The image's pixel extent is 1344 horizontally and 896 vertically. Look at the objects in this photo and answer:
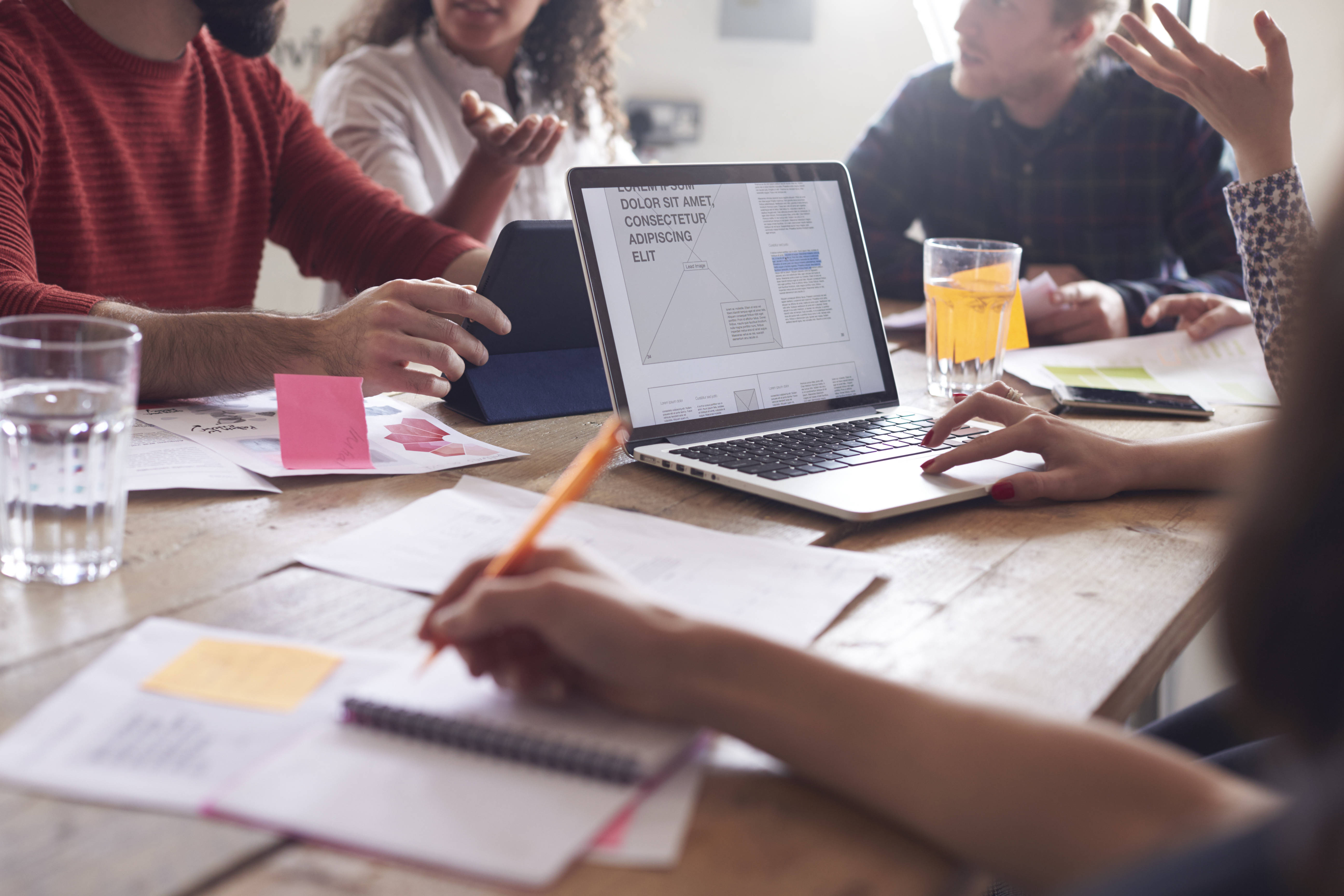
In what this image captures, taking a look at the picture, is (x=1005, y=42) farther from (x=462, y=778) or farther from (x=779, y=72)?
(x=462, y=778)

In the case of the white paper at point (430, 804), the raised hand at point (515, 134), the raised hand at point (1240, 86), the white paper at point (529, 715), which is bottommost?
the white paper at point (430, 804)

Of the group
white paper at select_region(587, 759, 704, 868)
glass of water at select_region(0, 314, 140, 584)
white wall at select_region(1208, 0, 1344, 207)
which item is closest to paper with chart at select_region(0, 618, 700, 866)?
white paper at select_region(587, 759, 704, 868)

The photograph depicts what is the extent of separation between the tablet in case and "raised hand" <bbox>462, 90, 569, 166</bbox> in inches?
22.0

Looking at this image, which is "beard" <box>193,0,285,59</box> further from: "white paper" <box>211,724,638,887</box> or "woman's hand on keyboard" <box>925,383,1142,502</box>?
"white paper" <box>211,724,638,887</box>

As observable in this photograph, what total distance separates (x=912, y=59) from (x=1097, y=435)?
2.33 metres

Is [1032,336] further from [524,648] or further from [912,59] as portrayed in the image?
[912,59]

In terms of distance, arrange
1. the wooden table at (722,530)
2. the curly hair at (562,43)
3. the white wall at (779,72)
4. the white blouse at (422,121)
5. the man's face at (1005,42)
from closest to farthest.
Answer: the wooden table at (722,530), the man's face at (1005,42), the white blouse at (422,121), the curly hair at (562,43), the white wall at (779,72)

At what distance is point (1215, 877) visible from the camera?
322 millimetres

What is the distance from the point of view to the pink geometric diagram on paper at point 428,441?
0.96 m

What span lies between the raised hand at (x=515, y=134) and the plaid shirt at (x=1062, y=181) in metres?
0.66

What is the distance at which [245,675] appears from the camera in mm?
527

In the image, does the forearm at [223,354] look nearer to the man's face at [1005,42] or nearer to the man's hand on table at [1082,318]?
the man's hand on table at [1082,318]

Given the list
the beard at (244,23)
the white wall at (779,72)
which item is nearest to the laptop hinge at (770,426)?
the beard at (244,23)

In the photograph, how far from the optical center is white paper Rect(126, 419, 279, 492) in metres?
0.81
